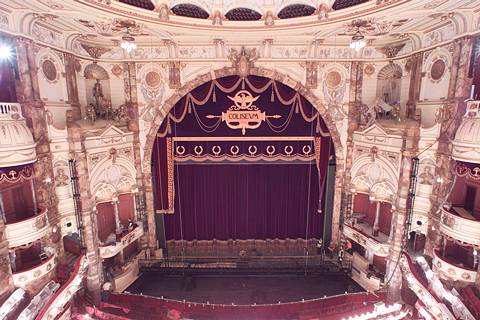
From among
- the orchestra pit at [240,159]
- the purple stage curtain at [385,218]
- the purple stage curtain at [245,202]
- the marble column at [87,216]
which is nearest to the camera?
the orchestra pit at [240,159]

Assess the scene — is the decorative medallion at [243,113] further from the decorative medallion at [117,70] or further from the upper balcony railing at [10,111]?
the upper balcony railing at [10,111]

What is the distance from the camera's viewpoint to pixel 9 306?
25.1 ft

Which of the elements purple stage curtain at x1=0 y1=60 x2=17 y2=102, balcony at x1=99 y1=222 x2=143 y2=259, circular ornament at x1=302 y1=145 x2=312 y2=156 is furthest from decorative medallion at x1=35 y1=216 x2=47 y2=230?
circular ornament at x1=302 y1=145 x2=312 y2=156

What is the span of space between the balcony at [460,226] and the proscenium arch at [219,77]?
15.6 feet

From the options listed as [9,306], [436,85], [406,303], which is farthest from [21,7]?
[406,303]

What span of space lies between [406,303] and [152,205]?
1141 centimetres

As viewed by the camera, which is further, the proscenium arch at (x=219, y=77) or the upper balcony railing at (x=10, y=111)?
the proscenium arch at (x=219, y=77)

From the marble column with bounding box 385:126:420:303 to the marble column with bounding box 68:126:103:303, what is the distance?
1163 cm

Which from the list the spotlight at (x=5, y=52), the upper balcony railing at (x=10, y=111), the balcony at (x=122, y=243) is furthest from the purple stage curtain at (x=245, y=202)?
the spotlight at (x=5, y=52)

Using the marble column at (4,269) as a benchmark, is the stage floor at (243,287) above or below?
below

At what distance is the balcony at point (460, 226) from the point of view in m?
7.57

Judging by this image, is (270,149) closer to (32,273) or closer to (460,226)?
(460,226)

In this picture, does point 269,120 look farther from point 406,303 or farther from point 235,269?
point 406,303

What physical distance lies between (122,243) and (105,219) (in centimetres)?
139
